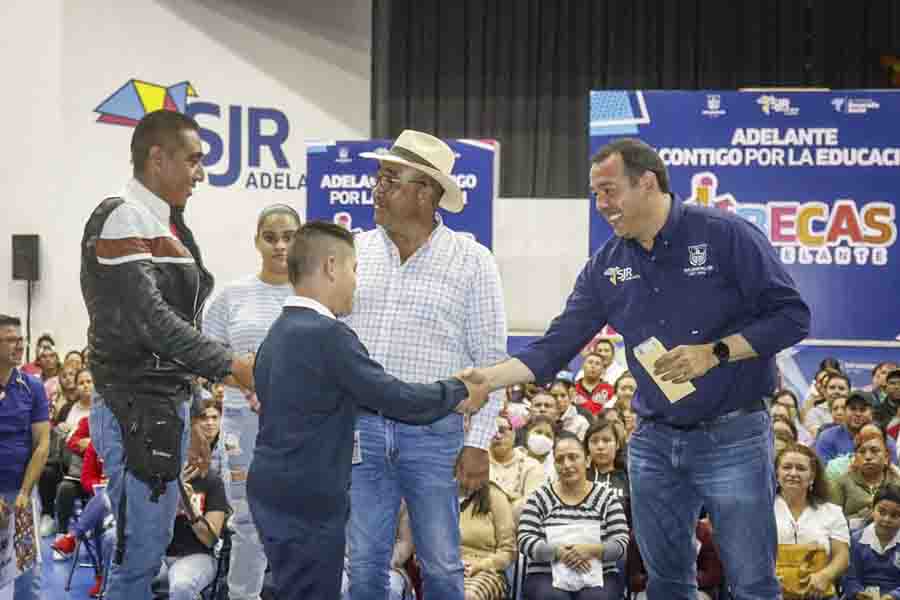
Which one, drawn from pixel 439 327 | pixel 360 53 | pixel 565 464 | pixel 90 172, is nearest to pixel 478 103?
pixel 360 53

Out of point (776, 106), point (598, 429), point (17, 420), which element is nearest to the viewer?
point (17, 420)

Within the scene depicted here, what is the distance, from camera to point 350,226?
1153 centimetres

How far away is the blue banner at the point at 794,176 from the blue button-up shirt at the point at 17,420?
583 cm

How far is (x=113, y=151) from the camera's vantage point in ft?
49.2

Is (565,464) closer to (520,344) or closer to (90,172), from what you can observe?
(520,344)

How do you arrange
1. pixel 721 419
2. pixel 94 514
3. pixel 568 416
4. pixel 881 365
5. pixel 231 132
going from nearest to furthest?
pixel 721 419 → pixel 94 514 → pixel 568 416 → pixel 881 365 → pixel 231 132

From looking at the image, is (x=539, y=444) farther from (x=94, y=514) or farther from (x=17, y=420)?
(x=17, y=420)

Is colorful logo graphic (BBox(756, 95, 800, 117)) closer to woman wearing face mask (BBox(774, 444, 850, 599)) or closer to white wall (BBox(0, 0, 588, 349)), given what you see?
white wall (BBox(0, 0, 588, 349))

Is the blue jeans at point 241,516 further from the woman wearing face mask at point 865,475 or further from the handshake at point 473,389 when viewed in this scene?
the woman wearing face mask at point 865,475

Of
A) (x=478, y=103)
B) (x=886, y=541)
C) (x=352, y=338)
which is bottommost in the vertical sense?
(x=886, y=541)

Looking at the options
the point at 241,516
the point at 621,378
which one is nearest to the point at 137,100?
the point at 621,378

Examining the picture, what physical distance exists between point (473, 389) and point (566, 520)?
259cm

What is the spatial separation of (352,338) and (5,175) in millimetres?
12198

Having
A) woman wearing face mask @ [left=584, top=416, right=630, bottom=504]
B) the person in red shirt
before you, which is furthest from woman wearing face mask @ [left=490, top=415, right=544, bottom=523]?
the person in red shirt
